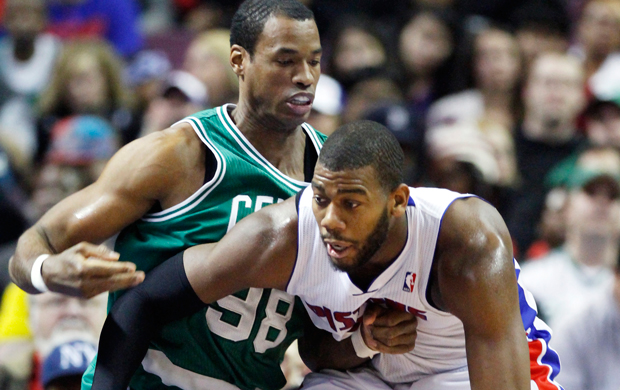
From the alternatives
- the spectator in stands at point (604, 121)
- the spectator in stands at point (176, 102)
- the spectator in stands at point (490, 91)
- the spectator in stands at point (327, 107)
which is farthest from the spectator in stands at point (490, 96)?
the spectator in stands at point (176, 102)

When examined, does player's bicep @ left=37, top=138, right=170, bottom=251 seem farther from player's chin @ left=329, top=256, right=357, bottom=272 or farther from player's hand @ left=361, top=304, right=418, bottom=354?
player's hand @ left=361, top=304, right=418, bottom=354

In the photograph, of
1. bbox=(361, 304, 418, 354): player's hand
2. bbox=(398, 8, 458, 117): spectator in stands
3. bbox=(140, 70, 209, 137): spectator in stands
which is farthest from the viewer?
bbox=(398, 8, 458, 117): spectator in stands

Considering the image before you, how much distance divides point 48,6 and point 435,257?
5170 mm

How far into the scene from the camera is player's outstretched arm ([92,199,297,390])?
102 inches

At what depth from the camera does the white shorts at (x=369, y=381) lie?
111 inches

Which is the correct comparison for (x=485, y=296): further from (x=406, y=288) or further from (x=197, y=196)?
(x=197, y=196)

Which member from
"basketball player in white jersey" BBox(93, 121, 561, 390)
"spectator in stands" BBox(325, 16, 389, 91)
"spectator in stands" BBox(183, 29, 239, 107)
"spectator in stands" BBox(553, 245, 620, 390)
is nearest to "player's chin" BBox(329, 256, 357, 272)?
"basketball player in white jersey" BBox(93, 121, 561, 390)

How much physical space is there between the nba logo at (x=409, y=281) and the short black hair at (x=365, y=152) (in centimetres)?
27

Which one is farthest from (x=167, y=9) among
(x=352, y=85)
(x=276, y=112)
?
(x=276, y=112)

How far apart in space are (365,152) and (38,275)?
3.49 ft

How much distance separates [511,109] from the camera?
594cm

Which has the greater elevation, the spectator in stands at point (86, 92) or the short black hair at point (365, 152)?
the spectator in stands at point (86, 92)

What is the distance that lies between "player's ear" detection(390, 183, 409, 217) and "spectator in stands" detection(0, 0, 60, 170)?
4.13 m

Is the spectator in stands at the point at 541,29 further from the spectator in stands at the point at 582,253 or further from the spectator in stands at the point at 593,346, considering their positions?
the spectator in stands at the point at 593,346
